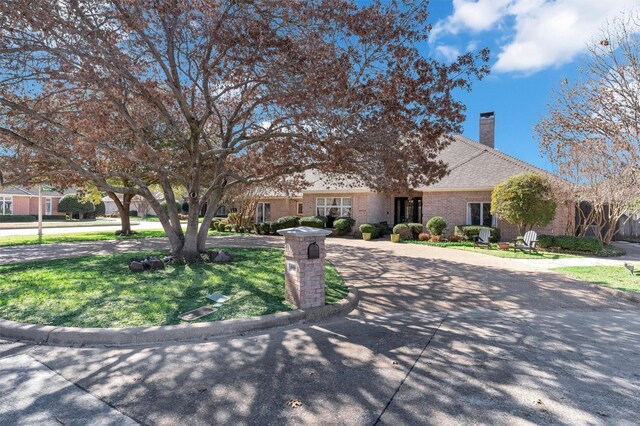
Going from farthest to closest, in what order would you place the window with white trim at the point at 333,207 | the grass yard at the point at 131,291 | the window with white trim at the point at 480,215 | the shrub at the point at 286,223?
1. the window with white trim at the point at 333,207
2. the shrub at the point at 286,223
3. the window with white trim at the point at 480,215
4. the grass yard at the point at 131,291

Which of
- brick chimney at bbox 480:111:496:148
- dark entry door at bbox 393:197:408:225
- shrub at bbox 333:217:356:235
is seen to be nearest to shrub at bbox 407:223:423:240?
dark entry door at bbox 393:197:408:225

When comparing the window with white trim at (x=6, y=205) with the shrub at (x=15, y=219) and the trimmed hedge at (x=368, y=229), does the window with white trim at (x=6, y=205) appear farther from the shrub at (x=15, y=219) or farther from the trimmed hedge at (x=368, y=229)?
the trimmed hedge at (x=368, y=229)

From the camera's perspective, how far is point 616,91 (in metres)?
11.1

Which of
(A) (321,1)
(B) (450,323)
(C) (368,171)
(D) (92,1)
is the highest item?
(A) (321,1)

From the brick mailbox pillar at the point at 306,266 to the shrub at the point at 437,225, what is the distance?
46.8 feet

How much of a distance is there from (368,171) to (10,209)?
47354 millimetres

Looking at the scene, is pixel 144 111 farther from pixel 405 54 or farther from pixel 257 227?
pixel 257 227

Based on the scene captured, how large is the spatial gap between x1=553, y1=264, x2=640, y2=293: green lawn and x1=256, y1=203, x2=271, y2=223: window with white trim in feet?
64.2

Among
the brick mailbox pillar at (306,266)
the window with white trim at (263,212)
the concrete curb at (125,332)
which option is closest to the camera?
the concrete curb at (125,332)

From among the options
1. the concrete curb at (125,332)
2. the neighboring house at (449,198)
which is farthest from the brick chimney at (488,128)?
the concrete curb at (125,332)

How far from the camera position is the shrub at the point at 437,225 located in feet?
62.6

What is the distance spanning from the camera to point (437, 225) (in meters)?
19.1

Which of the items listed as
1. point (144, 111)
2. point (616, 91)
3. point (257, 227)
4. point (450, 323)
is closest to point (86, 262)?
point (144, 111)

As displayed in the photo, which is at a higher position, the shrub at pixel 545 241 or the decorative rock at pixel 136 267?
the shrub at pixel 545 241
